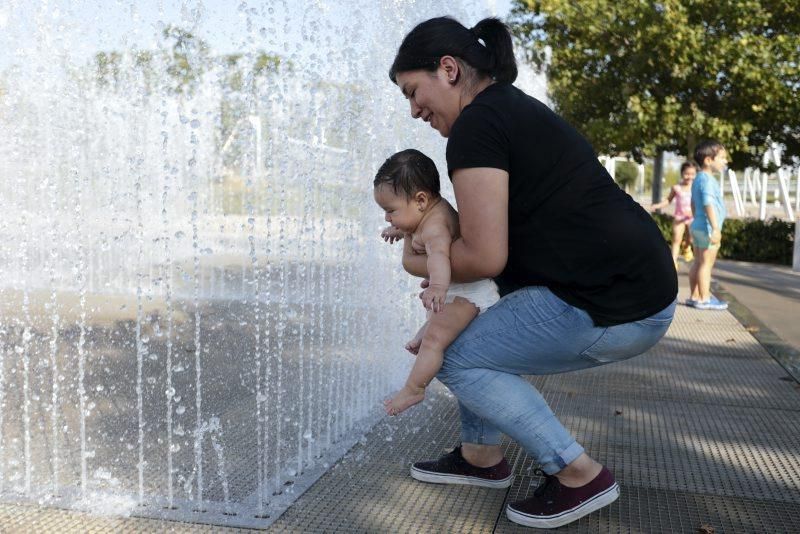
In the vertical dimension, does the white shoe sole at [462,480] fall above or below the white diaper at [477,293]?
below

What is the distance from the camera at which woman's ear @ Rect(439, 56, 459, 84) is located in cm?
273

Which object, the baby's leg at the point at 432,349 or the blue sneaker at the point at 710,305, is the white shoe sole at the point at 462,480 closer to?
the baby's leg at the point at 432,349

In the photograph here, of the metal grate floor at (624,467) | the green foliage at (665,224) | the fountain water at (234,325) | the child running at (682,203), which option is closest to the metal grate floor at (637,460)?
the metal grate floor at (624,467)

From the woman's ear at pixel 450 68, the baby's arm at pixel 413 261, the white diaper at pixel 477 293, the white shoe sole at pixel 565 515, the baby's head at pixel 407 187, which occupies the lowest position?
the white shoe sole at pixel 565 515

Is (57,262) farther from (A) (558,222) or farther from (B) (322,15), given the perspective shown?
(A) (558,222)

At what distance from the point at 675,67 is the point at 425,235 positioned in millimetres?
14372

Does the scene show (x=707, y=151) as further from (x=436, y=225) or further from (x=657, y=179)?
(x=657, y=179)

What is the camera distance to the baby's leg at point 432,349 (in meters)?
2.85

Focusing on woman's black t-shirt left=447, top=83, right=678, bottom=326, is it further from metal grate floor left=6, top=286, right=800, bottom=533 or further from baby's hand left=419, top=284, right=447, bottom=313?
metal grate floor left=6, top=286, right=800, bottom=533

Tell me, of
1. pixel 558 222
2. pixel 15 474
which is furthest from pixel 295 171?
pixel 558 222

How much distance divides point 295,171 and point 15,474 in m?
3.04

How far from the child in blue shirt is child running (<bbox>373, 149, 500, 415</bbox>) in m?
5.62

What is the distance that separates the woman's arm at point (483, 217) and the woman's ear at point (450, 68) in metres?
0.34

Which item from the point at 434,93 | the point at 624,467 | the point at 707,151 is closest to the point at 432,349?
the point at 434,93
